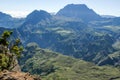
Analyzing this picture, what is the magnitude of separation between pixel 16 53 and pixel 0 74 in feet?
165

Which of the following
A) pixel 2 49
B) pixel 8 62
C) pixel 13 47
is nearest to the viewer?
pixel 8 62

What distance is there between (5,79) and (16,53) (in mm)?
53496

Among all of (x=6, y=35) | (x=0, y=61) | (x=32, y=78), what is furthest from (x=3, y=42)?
(x=32, y=78)

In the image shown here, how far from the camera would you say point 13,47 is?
128750mm

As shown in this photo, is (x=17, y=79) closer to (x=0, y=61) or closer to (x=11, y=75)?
(x=11, y=75)

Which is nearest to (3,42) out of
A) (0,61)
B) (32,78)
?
(0,61)

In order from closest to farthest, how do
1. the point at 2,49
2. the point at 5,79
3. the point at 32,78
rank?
the point at 5,79 < the point at 32,78 < the point at 2,49

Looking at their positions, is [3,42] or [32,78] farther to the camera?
[3,42]

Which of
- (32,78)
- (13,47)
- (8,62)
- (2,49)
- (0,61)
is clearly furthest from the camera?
(2,49)

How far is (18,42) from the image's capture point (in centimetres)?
13500

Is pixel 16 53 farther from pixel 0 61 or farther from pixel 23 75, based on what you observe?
pixel 23 75

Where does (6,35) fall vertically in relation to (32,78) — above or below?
above

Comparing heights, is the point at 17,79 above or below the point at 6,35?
below

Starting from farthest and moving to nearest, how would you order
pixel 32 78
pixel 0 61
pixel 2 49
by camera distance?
pixel 2 49, pixel 0 61, pixel 32 78
